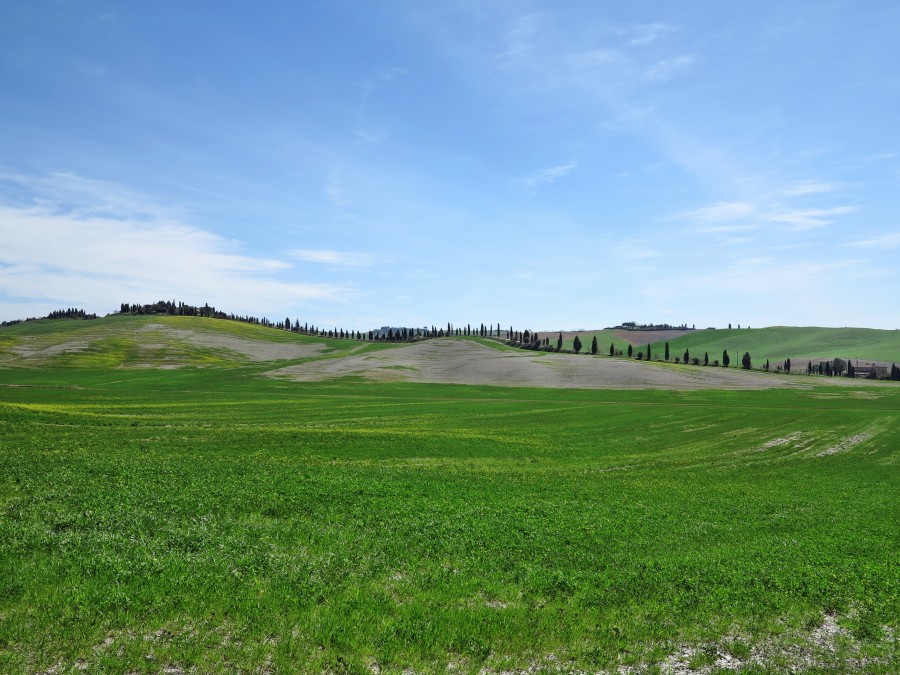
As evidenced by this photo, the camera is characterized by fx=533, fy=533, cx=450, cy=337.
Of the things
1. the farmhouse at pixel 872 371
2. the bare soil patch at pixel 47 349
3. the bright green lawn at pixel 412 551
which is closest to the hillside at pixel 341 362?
the bare soil patch at pixel 47 349

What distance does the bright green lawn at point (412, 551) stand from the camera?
1169 centimetres

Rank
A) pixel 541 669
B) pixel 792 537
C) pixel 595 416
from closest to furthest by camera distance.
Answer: pixel 541 669
pixel 792 537
pixel 595 416

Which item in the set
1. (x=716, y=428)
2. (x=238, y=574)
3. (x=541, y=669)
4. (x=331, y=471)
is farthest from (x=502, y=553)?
(x=716, y=428)

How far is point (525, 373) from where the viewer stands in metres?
121

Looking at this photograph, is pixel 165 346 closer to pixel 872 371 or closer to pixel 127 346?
pixel 127 346

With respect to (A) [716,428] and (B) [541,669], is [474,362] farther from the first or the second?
(B) [541,669]

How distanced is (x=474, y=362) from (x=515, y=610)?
12722 centimetres

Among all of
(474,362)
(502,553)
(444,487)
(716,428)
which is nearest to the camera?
(502,553)

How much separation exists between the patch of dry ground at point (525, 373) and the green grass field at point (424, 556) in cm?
7159

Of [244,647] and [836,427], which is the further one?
[836,427]

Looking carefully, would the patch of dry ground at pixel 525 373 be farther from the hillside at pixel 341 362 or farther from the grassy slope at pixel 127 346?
the grassy slope at pixel 127 346

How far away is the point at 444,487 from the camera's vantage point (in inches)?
1028

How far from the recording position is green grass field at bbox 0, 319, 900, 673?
11.6m

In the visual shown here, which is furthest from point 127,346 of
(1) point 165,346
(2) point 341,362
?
(2) point 341,362
